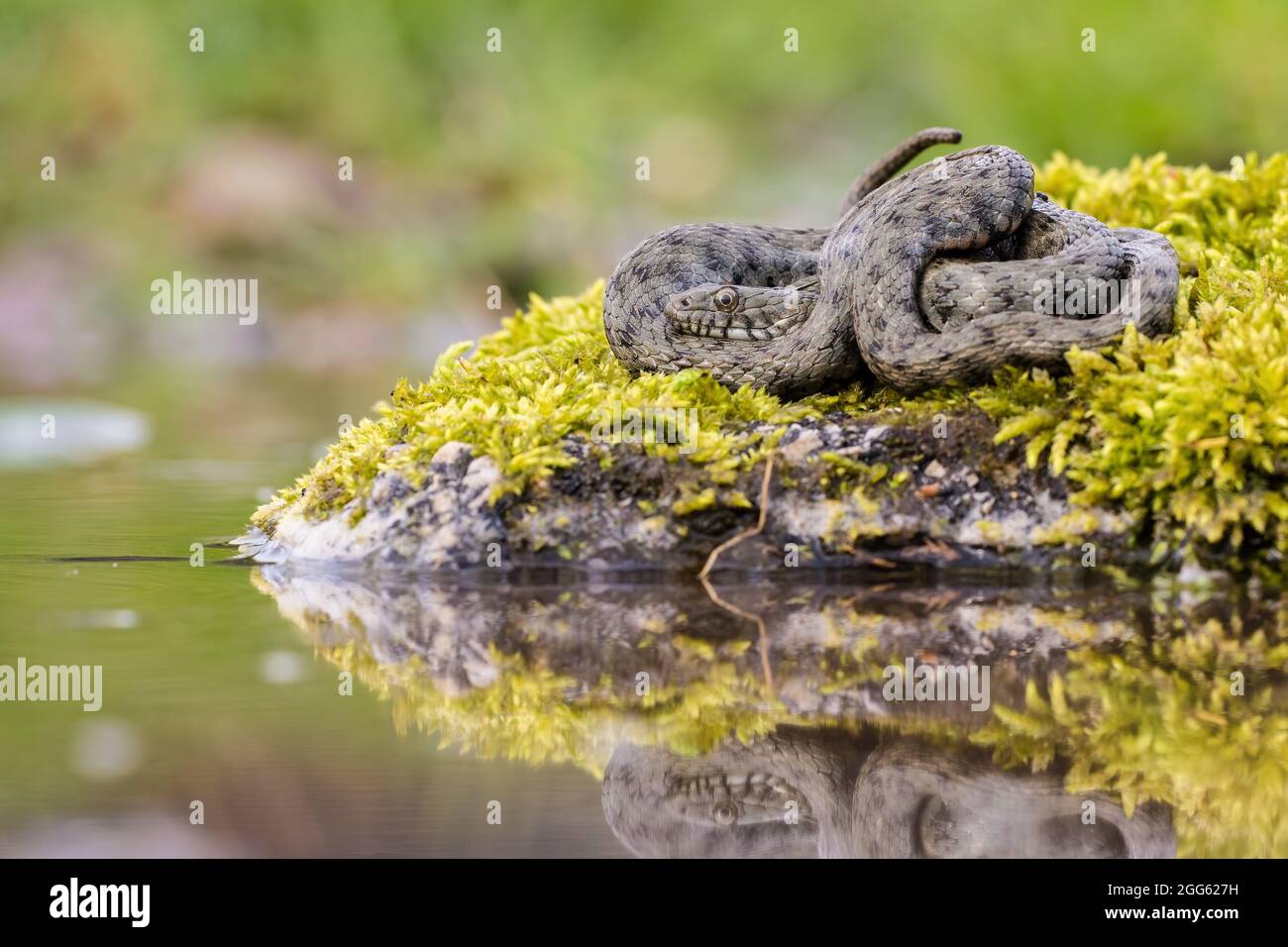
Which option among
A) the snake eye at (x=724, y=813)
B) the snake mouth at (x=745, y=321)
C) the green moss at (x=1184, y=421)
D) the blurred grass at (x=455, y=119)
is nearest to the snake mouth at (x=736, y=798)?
the snake eye at (x=724, y=813)

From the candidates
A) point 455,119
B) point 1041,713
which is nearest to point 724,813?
Result: point 1041,713

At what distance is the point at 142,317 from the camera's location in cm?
1628

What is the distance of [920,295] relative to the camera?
5.49 m

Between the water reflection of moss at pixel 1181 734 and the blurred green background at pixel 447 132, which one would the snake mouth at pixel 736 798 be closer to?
the water reflection of moss at pixel 1181 734

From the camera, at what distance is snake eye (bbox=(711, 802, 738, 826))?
311cm

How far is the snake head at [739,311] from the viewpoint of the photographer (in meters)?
5.76

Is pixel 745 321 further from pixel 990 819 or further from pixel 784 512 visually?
pixel 990 819

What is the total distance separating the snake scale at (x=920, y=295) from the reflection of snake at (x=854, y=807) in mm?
2318

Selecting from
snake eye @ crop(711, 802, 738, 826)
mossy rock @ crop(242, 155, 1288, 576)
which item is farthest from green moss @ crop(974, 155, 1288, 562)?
snake eye @ crop(711, 802, 738, 826)

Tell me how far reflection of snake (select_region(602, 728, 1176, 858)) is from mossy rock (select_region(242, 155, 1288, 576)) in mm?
1851

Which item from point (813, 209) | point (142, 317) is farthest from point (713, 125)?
point (142, 317)

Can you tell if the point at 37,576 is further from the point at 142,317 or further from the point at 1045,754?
the point at 142,317

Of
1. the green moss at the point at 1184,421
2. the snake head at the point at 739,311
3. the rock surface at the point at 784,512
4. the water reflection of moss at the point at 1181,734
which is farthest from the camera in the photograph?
the snake head at the point at 739,311

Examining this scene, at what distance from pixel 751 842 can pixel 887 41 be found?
1536cm
